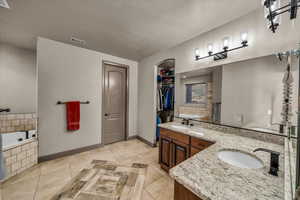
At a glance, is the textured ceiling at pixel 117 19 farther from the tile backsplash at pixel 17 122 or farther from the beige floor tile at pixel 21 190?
the beige floor tile at pixel 21 190

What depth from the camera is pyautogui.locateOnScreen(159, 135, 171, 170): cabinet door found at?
196cm

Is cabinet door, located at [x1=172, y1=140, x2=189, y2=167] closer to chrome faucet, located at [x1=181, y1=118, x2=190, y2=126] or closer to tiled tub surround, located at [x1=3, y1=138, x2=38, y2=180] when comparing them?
chrome faucet, located at [x1=181, y1=118, x2=190, y2=126]

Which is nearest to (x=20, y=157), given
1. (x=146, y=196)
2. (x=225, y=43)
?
(x=146, y=196)

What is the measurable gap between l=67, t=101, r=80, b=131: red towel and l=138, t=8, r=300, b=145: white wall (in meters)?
1.74

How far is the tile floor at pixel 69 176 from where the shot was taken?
1563 mm

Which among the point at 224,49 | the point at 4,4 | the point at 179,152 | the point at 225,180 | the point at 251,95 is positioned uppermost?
the point at 4,4

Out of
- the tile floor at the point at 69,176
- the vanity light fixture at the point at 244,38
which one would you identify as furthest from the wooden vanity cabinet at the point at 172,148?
the vanity light fixture at the point at 244,38

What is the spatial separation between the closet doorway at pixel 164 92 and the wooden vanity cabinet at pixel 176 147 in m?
1.15

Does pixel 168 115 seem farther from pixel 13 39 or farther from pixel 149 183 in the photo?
pixel 13 39

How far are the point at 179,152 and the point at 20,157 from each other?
8.89ft

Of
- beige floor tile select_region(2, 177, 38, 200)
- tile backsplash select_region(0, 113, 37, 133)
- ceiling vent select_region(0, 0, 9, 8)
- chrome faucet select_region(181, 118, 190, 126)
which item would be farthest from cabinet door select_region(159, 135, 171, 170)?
ceiling vent select_region(0, 0, 9, 8)

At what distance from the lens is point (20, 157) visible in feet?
6.48

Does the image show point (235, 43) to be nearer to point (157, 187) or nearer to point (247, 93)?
point (247, 93)

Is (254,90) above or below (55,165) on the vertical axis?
above
